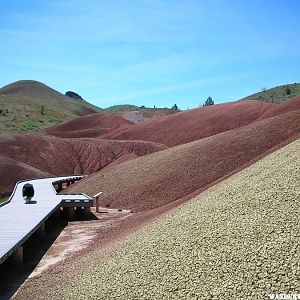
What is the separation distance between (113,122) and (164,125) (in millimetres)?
25941

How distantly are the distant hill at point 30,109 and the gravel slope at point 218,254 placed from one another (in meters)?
71.1

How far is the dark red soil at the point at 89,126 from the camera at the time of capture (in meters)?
85.6

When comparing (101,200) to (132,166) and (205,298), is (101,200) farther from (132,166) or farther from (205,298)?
(205,298)

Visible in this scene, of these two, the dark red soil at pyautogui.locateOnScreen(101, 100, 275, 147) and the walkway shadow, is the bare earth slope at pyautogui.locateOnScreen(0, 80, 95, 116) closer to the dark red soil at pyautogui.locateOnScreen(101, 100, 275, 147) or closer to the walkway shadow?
the dark red soil at pyautogui.locateOnScreen(101, 100, 275, 147)

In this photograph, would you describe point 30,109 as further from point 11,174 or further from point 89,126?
point 11,174

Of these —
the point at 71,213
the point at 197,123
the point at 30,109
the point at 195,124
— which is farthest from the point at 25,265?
the point at 30,109

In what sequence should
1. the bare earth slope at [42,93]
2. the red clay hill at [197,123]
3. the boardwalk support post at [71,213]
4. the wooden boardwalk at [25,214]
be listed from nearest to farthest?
the wooden boardwalk at [25,214]
the boardwalk support post at [71,213]
the red clay hill at [197,123]
the bare earth slope at [42,93]

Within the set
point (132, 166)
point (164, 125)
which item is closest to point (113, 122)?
point (164, 125)

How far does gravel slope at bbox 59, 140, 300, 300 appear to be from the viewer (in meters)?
7.61

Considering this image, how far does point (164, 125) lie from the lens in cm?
7644

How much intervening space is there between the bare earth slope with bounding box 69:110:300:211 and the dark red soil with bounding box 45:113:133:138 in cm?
5505

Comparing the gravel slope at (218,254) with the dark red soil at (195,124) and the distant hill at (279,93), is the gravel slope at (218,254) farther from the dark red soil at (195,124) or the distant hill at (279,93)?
the distant hill at (279,93)

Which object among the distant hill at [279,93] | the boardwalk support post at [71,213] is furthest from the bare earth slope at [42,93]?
the boardwalk support post at [71,213]

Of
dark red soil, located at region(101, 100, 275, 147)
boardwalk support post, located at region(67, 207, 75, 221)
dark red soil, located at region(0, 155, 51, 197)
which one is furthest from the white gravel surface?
dark red soil, located at region(101, 100, 275, 147)
